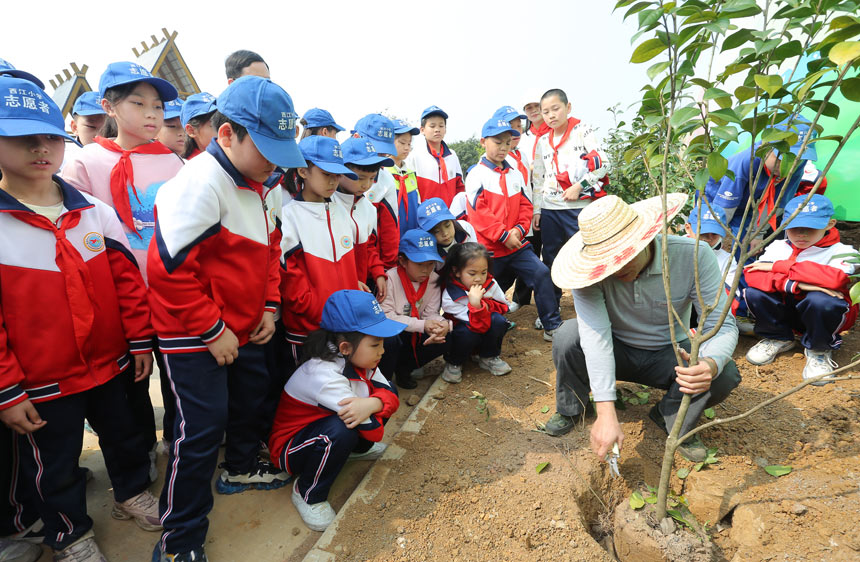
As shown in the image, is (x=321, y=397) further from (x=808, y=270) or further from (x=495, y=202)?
(x=808, y=270)

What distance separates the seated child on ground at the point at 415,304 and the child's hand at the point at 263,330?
1.13 m

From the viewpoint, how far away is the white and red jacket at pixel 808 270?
312cm

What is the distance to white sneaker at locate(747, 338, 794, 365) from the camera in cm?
346

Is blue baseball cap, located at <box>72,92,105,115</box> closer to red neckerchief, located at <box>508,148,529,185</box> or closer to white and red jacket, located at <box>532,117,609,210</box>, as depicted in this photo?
red neckerchief, located at <box>508,148,529,185</box>

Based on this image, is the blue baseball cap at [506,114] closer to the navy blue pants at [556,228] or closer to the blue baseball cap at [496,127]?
the blue baseball cap at [496,127]

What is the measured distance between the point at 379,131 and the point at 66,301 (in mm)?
2411

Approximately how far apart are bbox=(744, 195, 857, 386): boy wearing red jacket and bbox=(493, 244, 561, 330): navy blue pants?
1.45 m

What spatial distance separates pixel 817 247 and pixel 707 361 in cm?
195

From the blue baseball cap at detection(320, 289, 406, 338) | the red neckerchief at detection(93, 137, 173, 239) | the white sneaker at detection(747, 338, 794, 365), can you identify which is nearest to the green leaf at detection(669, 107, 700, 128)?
the blue baseball cap at detection(320, 289, 406, 338)

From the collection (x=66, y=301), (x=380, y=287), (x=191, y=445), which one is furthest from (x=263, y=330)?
(x=380, y=287)

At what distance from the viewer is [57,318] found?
6.10 feet

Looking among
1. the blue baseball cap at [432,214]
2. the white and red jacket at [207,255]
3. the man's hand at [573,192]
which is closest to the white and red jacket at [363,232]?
the blue baseball cap at [432,214]

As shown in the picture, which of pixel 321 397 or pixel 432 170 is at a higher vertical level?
pixel 432 170

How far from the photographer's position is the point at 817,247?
329 centimetres
